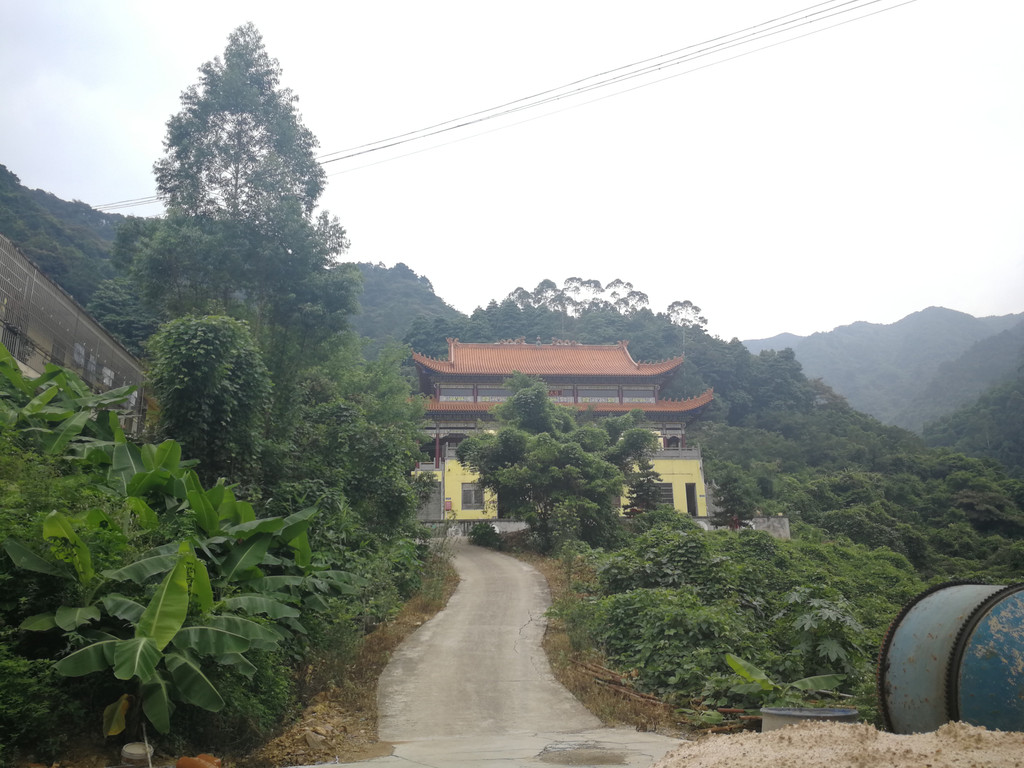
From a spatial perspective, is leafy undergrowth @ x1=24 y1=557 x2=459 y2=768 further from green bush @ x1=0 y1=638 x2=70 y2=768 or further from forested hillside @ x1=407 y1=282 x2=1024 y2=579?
forested hillside @ x1=407 y1=282 x2=1024 y2=579

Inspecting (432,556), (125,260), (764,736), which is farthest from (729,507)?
(764,736)

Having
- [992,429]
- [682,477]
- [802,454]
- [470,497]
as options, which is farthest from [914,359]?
[470,497]

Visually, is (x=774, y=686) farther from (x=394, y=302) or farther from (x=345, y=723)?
(x=394, y=302)

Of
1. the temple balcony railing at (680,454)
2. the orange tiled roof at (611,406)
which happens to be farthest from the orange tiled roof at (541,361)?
the temple balcony railing at (680,454)

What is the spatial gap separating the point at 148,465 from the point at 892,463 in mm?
30625

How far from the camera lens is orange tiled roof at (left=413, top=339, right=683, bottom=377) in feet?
100

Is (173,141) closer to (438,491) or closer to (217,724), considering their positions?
(217,724)

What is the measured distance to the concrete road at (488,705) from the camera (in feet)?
16.8

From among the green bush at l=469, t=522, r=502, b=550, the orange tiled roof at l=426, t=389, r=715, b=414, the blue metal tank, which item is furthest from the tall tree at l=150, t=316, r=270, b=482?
the orange tiled roof at l=426, t=389, r=715, b=414

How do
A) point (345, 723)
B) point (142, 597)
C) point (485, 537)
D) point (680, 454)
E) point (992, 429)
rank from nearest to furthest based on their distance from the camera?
point (142, 597) < point (345, 723) < point (485, 537) < point (680, 454) < point (992, 429)

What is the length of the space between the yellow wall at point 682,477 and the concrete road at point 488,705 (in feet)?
54.3

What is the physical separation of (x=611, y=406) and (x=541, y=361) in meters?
4.26

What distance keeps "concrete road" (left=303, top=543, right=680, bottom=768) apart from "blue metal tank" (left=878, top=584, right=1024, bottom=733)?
1633mm

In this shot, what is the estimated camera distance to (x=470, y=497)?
25922 millimetres
